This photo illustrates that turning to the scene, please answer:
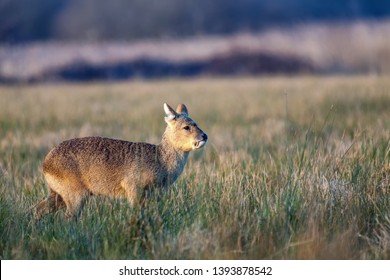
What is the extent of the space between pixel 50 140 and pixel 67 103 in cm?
530

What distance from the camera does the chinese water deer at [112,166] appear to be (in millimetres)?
6598

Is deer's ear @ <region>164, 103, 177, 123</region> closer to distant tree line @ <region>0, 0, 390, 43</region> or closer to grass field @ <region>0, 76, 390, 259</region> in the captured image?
grass field @ <region>0, 76, 390, 259</region>

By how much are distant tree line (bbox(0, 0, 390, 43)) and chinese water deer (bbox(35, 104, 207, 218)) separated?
117 feet

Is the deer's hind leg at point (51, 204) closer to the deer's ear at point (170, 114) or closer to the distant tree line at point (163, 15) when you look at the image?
the deer's ear at point (170, 114)

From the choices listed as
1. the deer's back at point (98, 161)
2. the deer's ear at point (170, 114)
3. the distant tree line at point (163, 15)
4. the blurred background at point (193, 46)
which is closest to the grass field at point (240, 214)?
the deer's back at point (98, 161)

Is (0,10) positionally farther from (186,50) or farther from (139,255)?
(139,255)

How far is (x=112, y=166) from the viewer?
670 cm

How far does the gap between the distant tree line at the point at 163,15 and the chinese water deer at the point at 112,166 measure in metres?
35.6

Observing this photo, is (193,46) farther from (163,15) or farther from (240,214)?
(240,214)

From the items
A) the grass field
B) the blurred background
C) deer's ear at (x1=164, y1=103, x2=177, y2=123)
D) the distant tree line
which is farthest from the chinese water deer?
the distant tree line

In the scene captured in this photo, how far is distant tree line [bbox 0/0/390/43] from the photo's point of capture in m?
44.8

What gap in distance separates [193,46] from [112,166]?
25753 millimetres

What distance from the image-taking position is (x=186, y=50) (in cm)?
3153

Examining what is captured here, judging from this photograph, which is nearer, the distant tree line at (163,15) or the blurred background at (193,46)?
the blurred background at (193,46)
